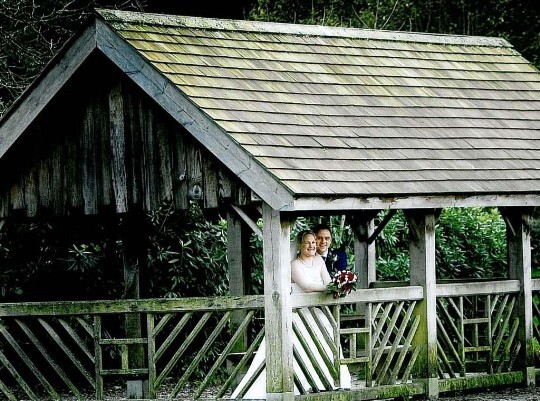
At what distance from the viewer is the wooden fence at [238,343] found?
1260 centimetres

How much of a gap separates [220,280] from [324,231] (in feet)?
12.1

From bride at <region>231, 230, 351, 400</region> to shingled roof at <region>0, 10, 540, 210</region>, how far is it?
1268 millimetres

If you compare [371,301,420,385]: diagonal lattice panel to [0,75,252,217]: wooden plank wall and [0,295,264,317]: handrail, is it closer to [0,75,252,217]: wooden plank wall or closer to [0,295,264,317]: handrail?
[0,295,264,317]: handrail

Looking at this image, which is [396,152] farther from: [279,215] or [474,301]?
[474,301]

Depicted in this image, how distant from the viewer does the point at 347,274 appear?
499 inches

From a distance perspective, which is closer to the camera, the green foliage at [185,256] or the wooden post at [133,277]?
the wooden post at [133,277]

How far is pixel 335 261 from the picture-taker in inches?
606

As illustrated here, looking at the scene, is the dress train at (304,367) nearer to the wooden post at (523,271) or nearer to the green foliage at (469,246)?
the wooden post at (523,271)

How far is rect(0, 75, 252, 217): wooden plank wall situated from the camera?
42.1ft

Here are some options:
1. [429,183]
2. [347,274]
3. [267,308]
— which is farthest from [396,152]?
[267,308]

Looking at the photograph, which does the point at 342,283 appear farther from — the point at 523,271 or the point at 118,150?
the point at 523,271

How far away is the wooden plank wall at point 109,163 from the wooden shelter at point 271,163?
18 mm

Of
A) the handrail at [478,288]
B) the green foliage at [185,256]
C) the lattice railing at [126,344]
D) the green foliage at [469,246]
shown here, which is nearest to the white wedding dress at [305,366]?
the lattice railing at [126,344]

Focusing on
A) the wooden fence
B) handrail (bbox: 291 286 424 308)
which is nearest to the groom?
the wooden fence
